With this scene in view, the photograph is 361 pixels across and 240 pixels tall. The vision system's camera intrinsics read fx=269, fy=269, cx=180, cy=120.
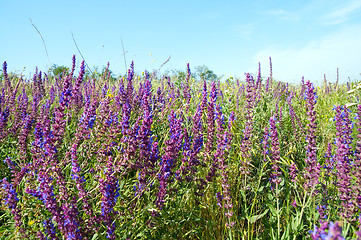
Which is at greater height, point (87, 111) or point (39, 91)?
point (39, 91)

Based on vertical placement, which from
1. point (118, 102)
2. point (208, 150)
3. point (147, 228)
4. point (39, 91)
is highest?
point (39, 91)

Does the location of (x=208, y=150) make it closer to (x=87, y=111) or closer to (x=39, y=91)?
(x=87, y=111)

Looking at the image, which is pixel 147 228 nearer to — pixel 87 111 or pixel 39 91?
pixel 87 111

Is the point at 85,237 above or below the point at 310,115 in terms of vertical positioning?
below

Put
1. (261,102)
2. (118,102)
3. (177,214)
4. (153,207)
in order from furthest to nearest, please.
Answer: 1. (261,102)
2. (118,102)
3. (177,214)
4. (153,207)

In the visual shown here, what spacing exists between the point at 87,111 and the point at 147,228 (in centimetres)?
106

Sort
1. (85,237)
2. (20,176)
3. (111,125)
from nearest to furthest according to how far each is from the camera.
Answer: (85,237) < (20,176) < (111,125)

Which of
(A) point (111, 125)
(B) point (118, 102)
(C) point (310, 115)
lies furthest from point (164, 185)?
(B) point (118, 102)

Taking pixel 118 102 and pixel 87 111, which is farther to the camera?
pixel 118 102

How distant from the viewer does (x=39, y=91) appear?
170 inches

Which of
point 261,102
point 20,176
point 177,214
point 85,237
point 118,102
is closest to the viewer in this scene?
point 85,237

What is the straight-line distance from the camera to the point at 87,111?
2172 mm

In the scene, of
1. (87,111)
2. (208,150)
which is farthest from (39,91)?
(208,150)

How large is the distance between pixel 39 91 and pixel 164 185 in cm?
356
